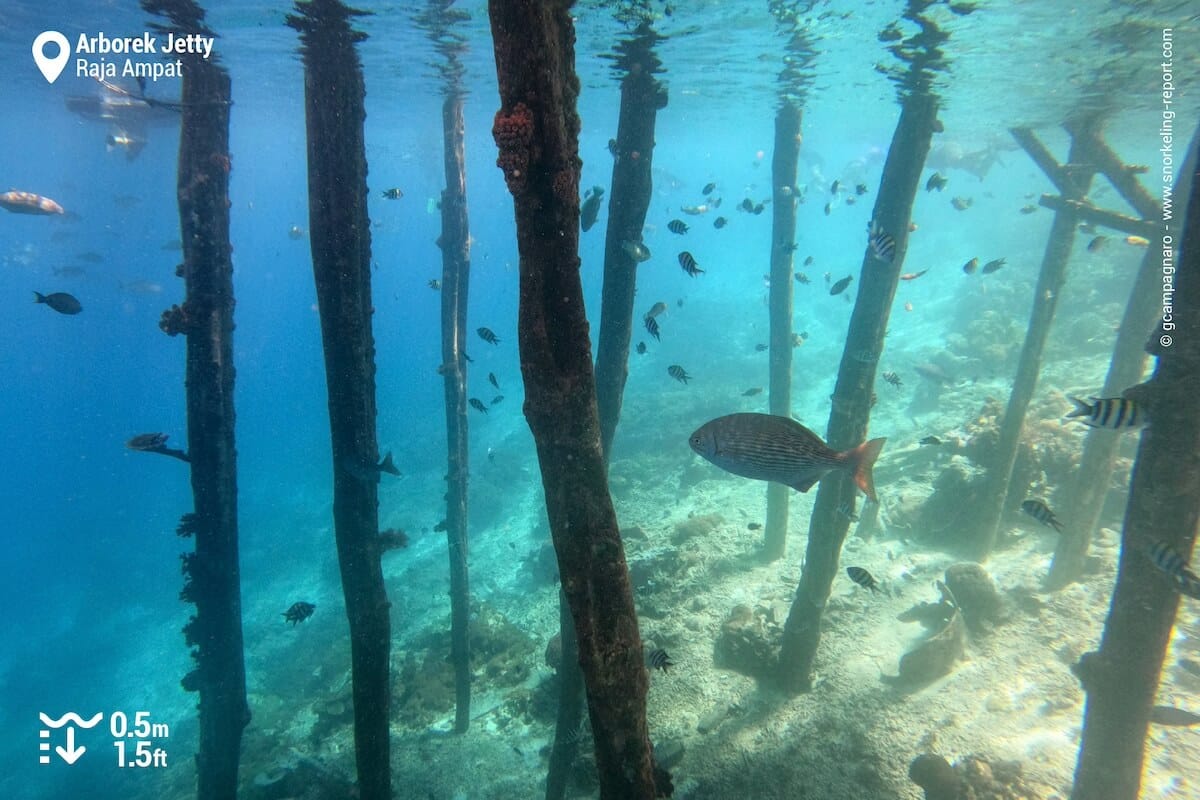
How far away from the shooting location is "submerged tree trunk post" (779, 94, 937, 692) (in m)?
6.65

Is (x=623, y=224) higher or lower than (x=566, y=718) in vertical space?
higher

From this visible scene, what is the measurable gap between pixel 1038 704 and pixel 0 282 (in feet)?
684

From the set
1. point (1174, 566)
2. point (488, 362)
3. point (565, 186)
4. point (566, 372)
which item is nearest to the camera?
point (565, 186)

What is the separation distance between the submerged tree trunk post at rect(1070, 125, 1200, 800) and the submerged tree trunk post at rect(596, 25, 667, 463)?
4564mm

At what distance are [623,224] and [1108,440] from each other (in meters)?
9.04

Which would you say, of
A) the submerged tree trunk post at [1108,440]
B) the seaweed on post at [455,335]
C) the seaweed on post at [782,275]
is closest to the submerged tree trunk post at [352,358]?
the seaweed on post at [455,335]

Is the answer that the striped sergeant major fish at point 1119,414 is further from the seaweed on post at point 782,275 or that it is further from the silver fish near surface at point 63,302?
the silver fish near surface at point 63,302

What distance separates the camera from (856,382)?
685 cm

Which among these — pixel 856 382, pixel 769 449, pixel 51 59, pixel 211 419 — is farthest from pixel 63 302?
pixel 51 59

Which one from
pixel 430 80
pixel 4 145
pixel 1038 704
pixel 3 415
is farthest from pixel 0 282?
pixel 1038 704

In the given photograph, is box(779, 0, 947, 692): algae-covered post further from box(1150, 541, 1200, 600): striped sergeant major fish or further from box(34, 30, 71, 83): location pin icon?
box(34, 30, 71, 83): location pin icon

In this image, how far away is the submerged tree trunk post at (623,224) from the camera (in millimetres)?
5777

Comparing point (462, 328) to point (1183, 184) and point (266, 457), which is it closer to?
point (1183, 184)

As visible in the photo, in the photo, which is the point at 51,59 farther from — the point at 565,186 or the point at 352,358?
the point at 565,186
